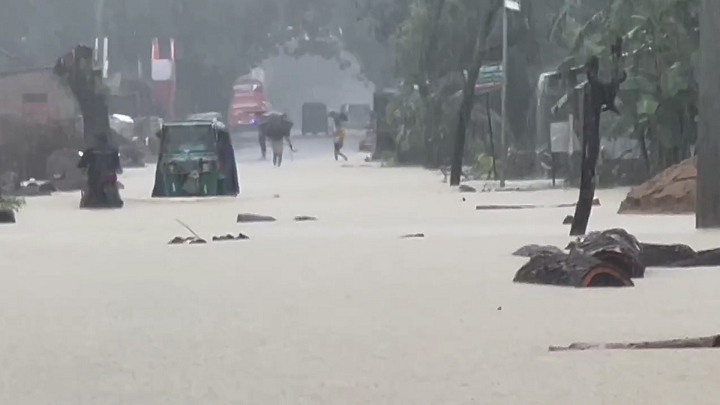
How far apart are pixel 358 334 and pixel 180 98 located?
91.4 m

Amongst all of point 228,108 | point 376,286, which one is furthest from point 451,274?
point 228,108

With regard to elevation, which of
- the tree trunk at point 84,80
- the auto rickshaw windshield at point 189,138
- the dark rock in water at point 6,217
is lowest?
the dark rock in water at point 6,217

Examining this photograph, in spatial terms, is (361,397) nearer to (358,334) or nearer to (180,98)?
(358,334)

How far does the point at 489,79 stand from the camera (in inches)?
1362

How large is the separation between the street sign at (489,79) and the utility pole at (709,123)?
Result: 16.6m

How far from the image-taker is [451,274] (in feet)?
41.5

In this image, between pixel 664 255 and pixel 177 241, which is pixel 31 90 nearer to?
pixel 177 241

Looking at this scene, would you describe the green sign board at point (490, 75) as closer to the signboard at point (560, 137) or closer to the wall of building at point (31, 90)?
the signboard at point (560, 137)

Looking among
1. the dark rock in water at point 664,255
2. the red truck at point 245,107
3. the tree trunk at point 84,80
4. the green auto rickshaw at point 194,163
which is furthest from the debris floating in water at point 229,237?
the red truck at point 245,107

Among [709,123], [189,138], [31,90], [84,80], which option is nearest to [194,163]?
[189,138]

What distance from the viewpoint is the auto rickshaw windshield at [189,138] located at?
31.5 metres

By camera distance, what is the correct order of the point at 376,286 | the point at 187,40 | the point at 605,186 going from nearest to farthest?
the point at 376,286 < the point at 605,186 < the point at 187,40

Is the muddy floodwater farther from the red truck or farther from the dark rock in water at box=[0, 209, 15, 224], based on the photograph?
the red truck

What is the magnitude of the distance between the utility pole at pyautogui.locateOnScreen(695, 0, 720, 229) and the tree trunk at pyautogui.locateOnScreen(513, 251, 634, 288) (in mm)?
5654
